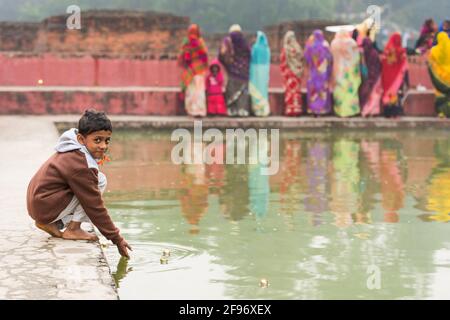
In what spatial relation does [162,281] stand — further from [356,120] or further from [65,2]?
[65,2]

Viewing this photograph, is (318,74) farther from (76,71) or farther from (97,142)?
(97,142)

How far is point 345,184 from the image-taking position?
9422 millimetres

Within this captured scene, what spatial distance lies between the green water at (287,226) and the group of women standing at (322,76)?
5.01 m

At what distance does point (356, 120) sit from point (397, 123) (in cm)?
62

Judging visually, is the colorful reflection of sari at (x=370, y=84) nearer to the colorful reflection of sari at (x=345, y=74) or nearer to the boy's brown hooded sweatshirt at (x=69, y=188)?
the colorful reflection of sari at (x=345, y=74)

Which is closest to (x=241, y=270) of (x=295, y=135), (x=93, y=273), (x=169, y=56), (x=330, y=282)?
(x=330, y=282)

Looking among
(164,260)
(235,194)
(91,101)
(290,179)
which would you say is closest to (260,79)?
(91,101)

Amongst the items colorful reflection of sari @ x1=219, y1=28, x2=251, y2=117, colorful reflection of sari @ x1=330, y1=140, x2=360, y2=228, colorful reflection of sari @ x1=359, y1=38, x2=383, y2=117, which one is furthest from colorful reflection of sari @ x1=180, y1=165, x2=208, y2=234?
colorful reflection of sari @ x1=359, y1=38, x2=383, y2=117

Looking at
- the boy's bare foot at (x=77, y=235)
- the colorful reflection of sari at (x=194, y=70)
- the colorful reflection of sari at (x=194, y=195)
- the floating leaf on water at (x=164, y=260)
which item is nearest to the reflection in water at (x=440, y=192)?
the colorful reflection of sari at (x=194, y=195)

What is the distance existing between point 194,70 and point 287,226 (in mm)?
9767

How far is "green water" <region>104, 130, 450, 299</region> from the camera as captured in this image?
17.6 ft

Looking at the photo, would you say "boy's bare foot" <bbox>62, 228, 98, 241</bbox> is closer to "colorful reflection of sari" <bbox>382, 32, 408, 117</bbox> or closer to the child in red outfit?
the child in red outfit

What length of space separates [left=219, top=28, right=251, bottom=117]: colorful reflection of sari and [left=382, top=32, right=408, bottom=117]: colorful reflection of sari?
7.06ft

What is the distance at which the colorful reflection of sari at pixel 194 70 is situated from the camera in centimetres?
1670
